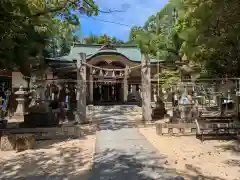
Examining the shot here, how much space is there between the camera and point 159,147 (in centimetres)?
807

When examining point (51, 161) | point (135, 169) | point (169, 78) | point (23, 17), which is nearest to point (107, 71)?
point (169, 78)

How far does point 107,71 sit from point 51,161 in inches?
557

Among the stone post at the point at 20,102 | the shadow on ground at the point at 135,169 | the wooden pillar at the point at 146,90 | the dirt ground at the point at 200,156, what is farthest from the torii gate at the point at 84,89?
the shadow on ground at the point at 135,169

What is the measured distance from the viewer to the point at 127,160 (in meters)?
6.43

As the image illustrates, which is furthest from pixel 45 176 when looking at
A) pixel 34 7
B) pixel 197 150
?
pixel 34 7

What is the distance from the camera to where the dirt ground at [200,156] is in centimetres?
563

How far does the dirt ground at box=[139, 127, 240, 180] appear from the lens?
222 inches

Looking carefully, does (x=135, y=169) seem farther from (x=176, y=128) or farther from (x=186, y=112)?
(x=186, y=112)

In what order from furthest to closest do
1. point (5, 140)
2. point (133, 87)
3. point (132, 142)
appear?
point (133, 87) → point (132, 142) → point (5, 140)

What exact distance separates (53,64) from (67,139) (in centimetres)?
1233

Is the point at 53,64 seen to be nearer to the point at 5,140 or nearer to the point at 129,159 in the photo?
the point at 5,140

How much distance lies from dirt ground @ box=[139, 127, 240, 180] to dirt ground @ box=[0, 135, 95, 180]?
1879 mm

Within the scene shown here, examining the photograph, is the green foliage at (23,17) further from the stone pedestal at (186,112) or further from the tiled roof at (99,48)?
the tiled roof at (99,48)

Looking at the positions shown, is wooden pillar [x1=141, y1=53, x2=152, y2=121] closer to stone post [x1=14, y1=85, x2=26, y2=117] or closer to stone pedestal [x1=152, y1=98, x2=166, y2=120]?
stone pedestal [x1=152, y1=98, x2=166, y2=120]
